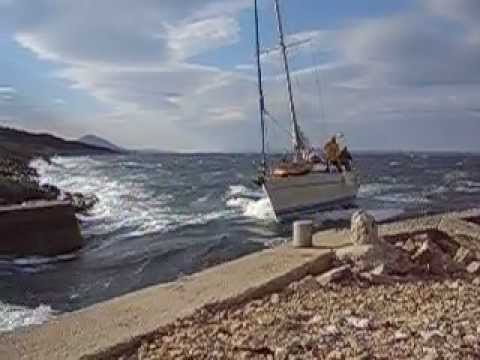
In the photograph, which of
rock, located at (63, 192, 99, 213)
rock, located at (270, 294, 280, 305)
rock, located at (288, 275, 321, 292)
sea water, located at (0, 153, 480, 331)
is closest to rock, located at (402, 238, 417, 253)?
rock, located at (288, 275, 321, 292)

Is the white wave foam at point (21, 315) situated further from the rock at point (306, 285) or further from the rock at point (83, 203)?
the rock at point (83, 203)

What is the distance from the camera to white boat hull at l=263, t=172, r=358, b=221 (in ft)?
92.9

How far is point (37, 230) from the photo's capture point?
19.1 meters

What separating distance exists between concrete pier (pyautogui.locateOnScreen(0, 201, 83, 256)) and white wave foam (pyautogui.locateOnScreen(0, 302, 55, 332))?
624 cm

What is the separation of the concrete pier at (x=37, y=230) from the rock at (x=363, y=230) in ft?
37.0

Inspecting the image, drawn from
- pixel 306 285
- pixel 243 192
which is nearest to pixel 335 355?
pixel 306 285

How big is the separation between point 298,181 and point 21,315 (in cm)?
1897

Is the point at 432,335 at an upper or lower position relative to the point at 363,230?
lower

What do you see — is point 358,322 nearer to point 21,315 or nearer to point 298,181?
point 21,315

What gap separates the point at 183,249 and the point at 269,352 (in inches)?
542

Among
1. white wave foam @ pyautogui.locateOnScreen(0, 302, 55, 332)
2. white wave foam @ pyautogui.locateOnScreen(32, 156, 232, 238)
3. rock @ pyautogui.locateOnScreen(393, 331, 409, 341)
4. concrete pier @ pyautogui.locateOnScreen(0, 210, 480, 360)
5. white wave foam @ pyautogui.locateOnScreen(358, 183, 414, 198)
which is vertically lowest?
white wave foam @ pyautogui.locateOnScreen(358, 183, 414, 198)

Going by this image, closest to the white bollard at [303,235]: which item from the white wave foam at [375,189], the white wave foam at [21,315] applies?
the white wave foam at [21,315]

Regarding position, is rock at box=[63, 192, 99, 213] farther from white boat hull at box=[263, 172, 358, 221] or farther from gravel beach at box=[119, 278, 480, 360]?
gravel beach at box=[119, 278, 480, 360]

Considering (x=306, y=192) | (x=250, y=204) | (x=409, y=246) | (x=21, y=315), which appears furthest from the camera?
(x=250, y=204)
